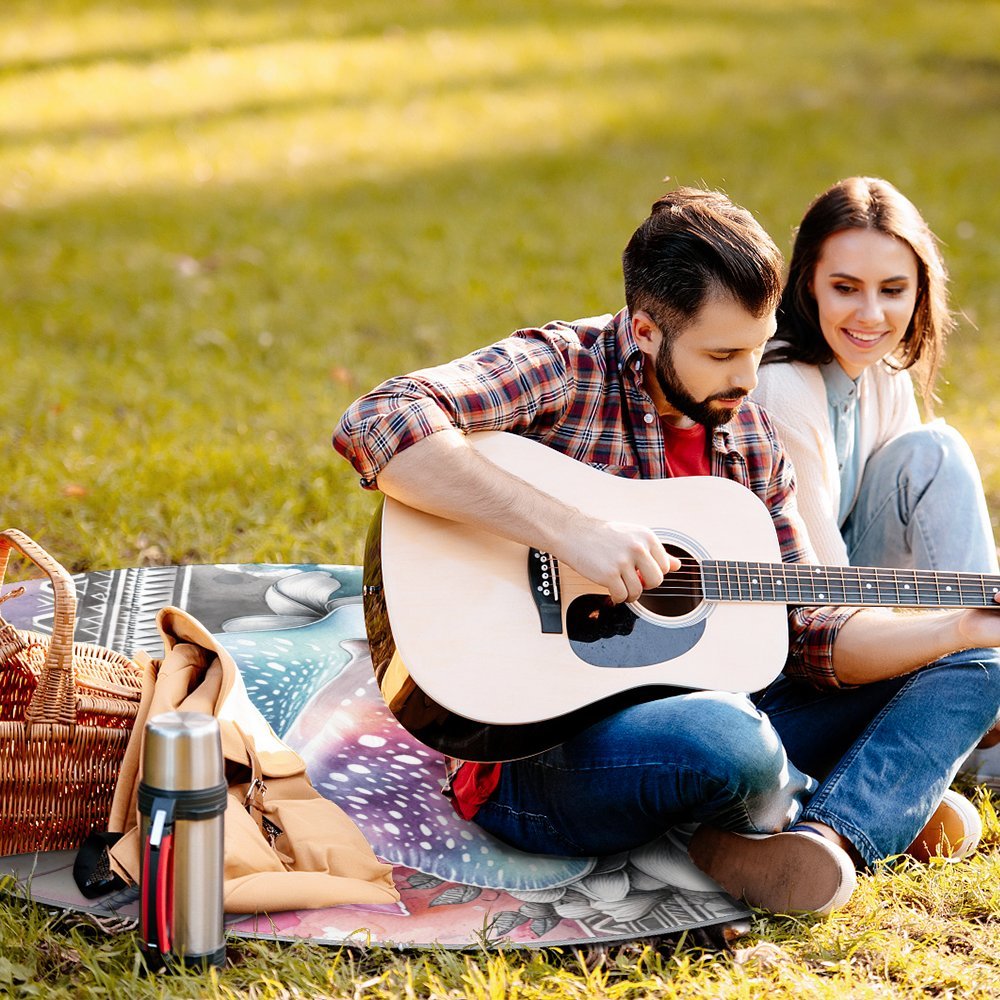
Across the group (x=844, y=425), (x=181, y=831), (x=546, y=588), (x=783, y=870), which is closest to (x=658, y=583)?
(x=546, y=588)

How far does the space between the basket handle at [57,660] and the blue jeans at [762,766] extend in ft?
2.88

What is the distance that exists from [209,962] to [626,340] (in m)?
1.47

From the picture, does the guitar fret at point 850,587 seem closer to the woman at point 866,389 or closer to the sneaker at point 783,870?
the woman at point 866,389

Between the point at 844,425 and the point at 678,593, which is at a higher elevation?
the point at 844,425

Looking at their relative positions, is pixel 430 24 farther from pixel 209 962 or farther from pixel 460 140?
pixel 209 962

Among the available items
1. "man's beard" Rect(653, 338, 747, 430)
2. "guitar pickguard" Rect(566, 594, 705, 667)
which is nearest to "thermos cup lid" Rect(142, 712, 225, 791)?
"guitar pickguard" Rect(566, 594, 705, 667)

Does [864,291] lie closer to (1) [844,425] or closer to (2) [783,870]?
(1) [844,425]

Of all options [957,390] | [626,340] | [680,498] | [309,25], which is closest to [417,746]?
[680,498]

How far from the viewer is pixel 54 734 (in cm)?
258

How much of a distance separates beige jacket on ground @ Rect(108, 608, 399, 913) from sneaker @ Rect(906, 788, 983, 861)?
1.16 m

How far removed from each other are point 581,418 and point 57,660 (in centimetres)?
116

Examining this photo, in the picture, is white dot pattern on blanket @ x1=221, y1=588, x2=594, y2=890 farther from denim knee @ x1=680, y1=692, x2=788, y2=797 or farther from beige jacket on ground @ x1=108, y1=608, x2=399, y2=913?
denim knee @ x1=680, y1=692, x2=788, y2=797

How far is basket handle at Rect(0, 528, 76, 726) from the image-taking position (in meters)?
2.52

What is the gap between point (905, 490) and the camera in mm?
3410
